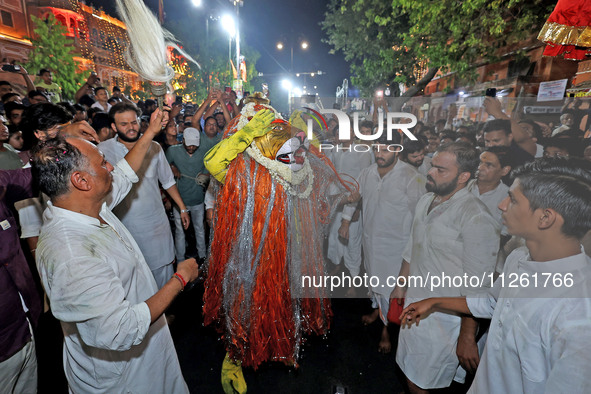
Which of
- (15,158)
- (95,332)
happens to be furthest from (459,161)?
(15,158)

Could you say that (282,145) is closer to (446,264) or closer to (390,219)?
(446,264)

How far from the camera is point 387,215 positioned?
3375 mm

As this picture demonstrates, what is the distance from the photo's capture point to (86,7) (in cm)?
3186

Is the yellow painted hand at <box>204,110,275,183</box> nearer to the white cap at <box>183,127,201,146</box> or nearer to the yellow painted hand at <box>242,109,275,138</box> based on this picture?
the yellow painted hand at <box>242,109,275,138</box>

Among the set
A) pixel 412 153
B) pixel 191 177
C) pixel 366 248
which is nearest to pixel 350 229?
pixel 366 248

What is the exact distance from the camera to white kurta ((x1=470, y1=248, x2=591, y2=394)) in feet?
3.67

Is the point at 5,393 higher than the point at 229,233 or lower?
lower

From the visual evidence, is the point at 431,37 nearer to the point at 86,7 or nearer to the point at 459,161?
the point at 459,161

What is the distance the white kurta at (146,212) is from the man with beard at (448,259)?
2665mm

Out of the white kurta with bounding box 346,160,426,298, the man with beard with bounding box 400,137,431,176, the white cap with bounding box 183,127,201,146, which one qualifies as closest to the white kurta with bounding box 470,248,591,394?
the white kurta with bounding box 346,160,426,298

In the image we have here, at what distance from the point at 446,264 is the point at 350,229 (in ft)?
Answer: 7.45

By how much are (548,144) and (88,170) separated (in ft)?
16.0
